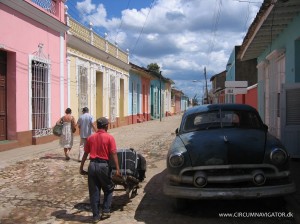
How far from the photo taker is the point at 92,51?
70.9ft

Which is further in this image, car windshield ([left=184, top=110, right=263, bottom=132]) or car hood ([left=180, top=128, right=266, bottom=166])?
car windshield ([left=184, top=110, right=263, bottom=132])

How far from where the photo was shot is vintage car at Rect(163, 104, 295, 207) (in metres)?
5.56

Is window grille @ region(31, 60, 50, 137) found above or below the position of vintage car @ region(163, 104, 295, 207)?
above

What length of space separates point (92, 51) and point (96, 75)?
8.84 ft

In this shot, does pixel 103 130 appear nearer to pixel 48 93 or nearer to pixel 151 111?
pixel 48 93

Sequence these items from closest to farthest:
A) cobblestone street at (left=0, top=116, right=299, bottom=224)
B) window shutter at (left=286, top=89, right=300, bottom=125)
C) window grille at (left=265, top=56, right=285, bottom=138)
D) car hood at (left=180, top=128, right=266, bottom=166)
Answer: car hood at (left=180, top=128, right=266, bottom=166), cobblestone street at (left=0, top=116, right=299, bottom=224), window shutter at (left=286, top=89, right=300, bottom=125), window grille at (left=265, top=56, right=285, bottom=138)

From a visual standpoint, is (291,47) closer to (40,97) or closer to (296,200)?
(296,200)

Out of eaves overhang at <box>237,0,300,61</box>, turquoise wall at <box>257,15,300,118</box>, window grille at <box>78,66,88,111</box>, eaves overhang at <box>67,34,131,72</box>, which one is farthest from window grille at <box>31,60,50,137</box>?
turquoise wall at <box>257,15,300,118</box>

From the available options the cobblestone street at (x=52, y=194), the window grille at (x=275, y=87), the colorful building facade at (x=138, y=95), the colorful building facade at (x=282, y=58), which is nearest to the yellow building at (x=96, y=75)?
the colorful building facade at (x=138, y=95)

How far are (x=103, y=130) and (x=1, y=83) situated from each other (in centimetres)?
845

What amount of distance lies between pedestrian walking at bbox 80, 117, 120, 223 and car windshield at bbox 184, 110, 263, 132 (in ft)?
5.83

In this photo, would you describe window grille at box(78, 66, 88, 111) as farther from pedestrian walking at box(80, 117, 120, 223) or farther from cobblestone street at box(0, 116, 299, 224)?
pedestrian walking at box(80, 117, 120, 223)

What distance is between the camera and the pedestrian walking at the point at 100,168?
18.8ft

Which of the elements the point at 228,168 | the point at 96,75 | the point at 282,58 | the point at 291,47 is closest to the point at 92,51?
the point at 96,75
